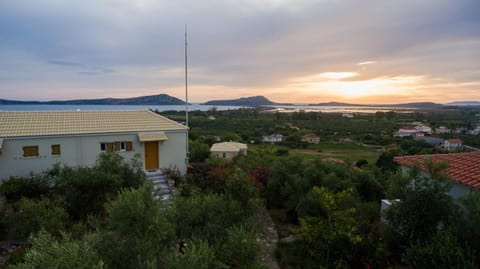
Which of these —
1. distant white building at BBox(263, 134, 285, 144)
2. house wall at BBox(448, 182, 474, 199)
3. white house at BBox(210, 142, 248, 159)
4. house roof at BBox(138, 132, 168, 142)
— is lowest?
distant white building at BBox(263, 134, 285, 144)

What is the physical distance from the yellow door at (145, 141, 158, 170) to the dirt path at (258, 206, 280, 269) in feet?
20.6

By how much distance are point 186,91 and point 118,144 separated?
567 cm

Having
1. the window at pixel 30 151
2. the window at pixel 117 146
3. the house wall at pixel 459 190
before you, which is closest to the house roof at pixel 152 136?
the window at pixel 117 146

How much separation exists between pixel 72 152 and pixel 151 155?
3654mm

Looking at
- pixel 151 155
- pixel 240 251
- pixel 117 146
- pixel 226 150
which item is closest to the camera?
pixel 240 251

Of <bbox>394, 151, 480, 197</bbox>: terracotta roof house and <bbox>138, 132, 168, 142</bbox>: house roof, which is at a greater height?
<bbox>138, 132, 168, 142</bbox>: house roof

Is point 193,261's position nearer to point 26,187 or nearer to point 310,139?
point 26,187

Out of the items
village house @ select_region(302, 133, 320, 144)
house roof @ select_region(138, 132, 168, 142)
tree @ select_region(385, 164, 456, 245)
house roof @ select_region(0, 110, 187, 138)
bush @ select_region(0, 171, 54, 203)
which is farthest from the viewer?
village house @ select_region(302, 133, 320, 144)

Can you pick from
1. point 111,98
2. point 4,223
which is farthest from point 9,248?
point 111,98

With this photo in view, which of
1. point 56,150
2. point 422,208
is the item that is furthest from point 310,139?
point 422,208

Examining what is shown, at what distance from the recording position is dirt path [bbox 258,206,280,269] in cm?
847

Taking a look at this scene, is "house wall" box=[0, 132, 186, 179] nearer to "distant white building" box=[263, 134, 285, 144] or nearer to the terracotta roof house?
the terracotta roof house

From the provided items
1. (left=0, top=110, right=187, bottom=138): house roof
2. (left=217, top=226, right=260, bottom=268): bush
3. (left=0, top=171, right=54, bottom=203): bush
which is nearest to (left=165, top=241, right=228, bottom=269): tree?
(left=217, top=226, right=260, bottom=268): bush

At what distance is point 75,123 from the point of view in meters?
14.3
